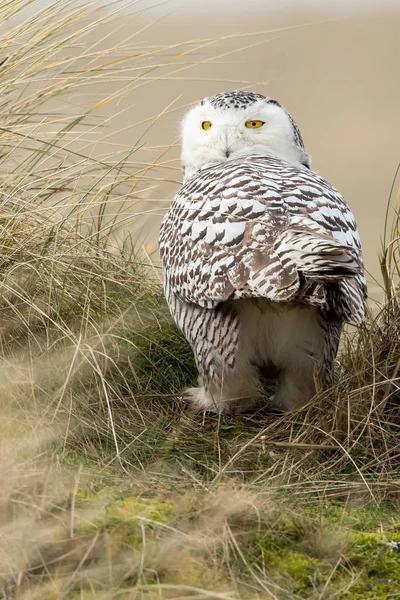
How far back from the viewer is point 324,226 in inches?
118

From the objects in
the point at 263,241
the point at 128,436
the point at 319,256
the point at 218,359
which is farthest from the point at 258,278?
the point at 128,436

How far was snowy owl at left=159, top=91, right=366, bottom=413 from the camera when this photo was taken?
2.77 meters

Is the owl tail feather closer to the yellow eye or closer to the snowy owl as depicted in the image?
the snowy owl

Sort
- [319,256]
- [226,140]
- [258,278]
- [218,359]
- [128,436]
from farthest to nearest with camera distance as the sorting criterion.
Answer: [226,140], [218,359], [128,436], [258,278], [319,256]

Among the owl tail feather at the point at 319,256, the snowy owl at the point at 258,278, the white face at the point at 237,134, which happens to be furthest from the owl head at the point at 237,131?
the owl tail feather at the point at 319,256

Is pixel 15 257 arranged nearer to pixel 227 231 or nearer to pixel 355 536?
pixel 227 231

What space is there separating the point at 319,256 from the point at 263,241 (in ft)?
1.09

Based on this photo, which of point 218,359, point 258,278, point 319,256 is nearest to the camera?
Answer: point 319,256

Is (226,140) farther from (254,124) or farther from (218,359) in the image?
(218,359)

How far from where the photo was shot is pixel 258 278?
9.21ft

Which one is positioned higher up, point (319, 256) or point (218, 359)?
A: point (319, 256)

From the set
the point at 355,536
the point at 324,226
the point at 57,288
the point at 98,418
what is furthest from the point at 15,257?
the point at 355,536

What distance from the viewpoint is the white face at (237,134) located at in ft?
12.3

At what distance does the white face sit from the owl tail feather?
107 cm
